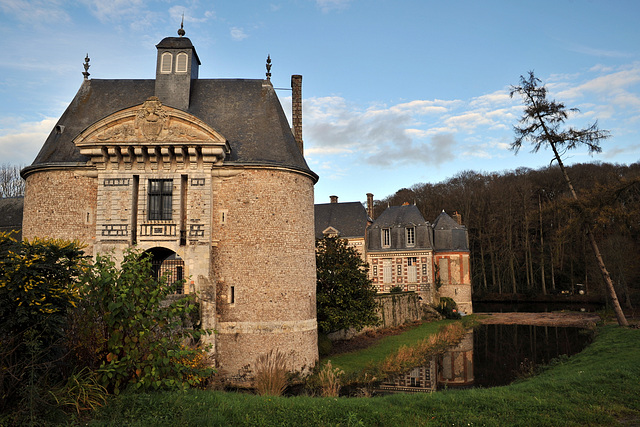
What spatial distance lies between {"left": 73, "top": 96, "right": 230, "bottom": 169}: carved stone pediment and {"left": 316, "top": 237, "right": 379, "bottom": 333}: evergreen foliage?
21.3ft

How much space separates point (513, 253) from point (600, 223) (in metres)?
25.3

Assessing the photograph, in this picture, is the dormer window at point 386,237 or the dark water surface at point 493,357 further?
the dormer window at point 386,237

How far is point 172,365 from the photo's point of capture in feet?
24.6

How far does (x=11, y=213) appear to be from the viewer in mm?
24656

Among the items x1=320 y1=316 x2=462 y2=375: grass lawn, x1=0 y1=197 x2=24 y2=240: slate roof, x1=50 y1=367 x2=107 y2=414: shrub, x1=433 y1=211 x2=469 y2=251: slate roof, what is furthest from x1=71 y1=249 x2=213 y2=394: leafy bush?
x1=433 y1=211 x2=469 y2=251: slate roof

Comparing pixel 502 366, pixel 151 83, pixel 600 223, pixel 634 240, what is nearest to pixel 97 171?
pixel 151 83

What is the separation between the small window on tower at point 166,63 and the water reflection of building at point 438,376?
1213 cm

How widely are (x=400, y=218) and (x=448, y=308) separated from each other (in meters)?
6.82

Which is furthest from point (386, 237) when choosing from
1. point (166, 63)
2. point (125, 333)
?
point (125, 333)

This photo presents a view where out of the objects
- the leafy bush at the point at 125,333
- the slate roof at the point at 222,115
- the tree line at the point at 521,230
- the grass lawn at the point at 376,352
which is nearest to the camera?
the leafy bush at the point at 125,333

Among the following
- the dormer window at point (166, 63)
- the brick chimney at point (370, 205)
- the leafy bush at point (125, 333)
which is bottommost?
the leafy bush at point (125, 333)

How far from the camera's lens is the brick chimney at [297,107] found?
16.8 meters

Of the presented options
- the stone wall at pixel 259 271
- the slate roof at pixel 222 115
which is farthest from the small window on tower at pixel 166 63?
the stone wall at pixel 259 271

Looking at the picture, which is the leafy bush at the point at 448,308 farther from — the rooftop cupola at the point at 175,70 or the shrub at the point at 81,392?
the shrub at the point at 81,392
